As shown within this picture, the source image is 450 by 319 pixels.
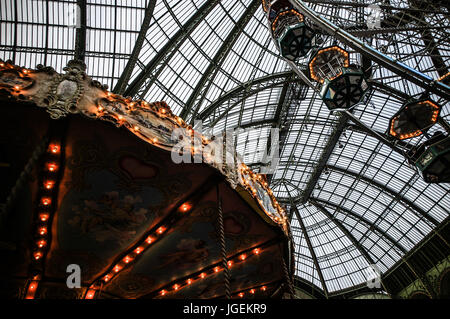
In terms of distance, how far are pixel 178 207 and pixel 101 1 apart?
11.4 m

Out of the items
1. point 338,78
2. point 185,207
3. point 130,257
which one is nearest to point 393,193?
point 338,78

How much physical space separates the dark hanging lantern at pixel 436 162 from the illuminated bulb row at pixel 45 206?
12684mm

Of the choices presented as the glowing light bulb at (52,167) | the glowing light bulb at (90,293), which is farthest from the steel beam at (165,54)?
the glowing light bulb at (90,293)

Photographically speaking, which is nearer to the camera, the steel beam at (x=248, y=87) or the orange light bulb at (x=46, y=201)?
the orange light bulb at (x=46, y=201)

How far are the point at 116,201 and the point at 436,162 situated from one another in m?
11.6

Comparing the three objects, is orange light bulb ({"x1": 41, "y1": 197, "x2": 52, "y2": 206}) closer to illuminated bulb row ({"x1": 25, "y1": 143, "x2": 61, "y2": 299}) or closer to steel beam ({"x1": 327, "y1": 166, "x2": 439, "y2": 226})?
illuminated bulb row ({"x1": 25, "y1": 143, "x2": 61, "y2": 299})

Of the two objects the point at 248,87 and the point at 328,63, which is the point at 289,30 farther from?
the point at 248,87

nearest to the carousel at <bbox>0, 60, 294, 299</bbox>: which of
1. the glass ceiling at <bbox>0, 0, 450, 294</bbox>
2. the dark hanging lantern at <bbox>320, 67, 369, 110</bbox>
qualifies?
the dark hanging lantern at <bbox>320, 67, 369, 110</bbox>

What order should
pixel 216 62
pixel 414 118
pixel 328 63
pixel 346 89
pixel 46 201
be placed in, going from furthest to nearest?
1. pixel 216 62
2. pixel 328 63
3. pixel 414 118
4. pixel 346 89
5. pixel 46 201

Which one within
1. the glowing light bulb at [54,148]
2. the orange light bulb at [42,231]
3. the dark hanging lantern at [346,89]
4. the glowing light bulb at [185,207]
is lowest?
the orange light bulb at [42,231]

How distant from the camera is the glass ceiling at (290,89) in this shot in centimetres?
1380

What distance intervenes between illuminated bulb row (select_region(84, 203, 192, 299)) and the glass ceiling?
787 cm

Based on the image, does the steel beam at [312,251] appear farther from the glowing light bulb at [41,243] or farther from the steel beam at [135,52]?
the glowing light bulb at [41,243]

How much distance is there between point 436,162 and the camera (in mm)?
11664
